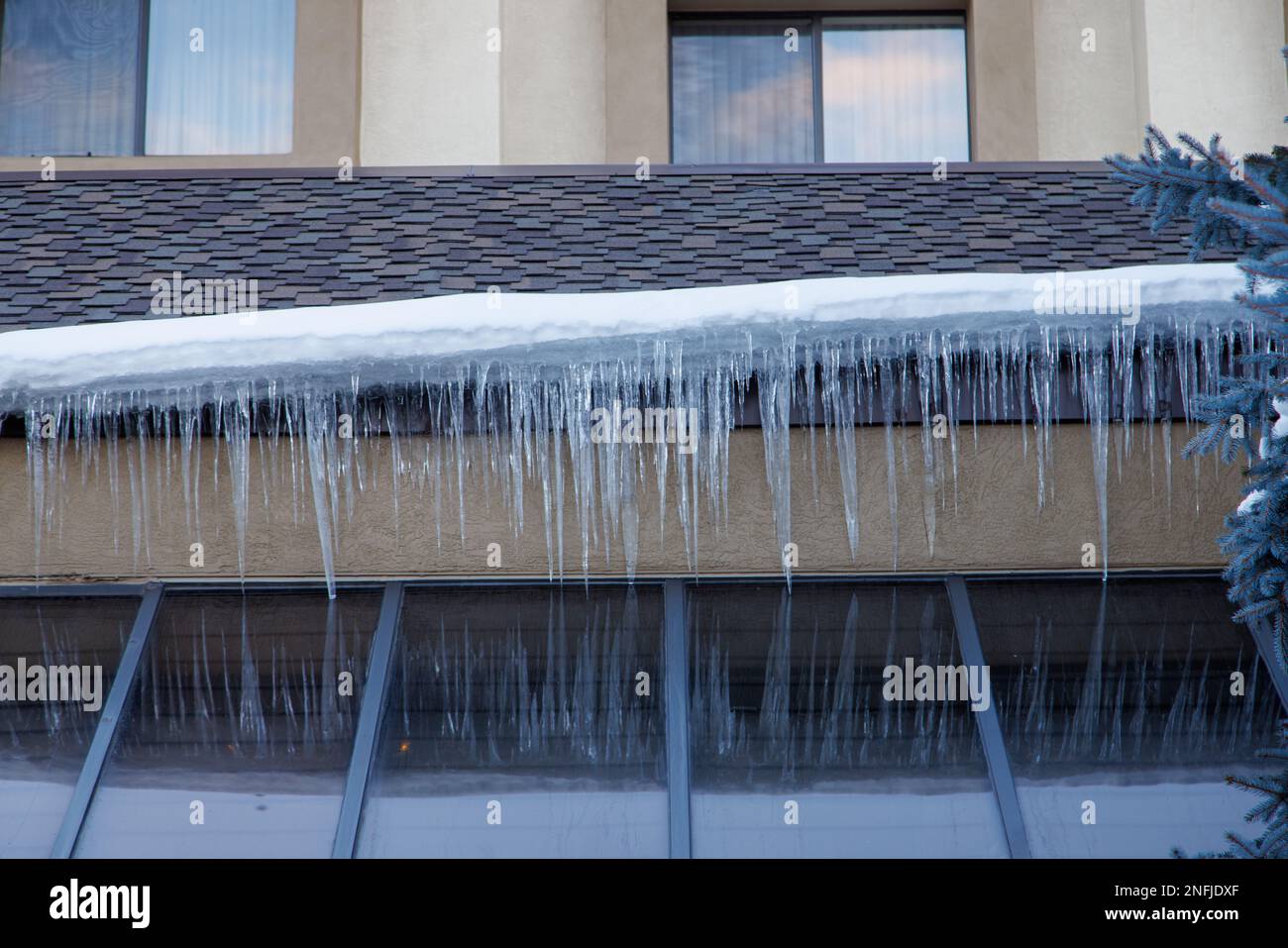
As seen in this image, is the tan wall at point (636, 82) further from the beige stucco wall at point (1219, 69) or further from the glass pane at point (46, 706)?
the glass pane at point (46, 706)

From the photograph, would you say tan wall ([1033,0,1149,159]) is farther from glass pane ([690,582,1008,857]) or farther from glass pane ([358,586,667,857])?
glass pane ([358,586,667,857])

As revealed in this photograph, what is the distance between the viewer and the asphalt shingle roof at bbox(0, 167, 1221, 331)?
19.7 ft

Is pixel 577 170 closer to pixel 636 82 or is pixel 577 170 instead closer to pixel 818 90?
pixel 636 82

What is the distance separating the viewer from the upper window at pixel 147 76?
776 cm

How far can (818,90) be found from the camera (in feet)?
26.2

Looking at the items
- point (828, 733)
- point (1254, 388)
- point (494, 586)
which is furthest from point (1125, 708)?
point (494, 586)

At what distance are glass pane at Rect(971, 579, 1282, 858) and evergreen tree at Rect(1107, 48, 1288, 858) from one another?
0.58 metres

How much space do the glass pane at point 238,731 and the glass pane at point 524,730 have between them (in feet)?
0.68

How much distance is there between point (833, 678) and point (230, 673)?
229 centimetres

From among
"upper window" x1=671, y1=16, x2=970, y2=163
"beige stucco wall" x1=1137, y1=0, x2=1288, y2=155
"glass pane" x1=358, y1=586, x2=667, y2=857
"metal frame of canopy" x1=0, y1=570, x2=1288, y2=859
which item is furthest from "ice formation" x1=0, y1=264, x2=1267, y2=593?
"upper window" x1=671, y1=16, x2=970, y2=163

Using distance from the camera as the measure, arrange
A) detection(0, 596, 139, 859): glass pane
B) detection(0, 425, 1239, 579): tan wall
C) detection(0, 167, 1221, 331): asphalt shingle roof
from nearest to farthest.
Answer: detection(0, 596, 139, 859): glass pane → detection(0, 425, 1239, 579): tan wall → detection(0, 167, 1221, 331): asphalt shingle roof

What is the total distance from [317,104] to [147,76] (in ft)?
3.65
